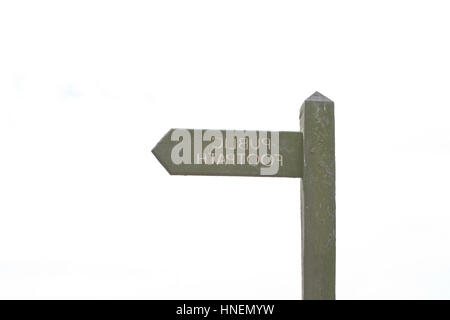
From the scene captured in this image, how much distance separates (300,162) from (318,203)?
39 cm

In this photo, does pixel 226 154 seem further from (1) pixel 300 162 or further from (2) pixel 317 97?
(2) pixel 317 97

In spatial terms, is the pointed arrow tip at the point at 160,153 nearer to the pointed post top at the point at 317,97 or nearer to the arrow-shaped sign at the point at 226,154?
the arrow-shaped sign at the point at 226,154

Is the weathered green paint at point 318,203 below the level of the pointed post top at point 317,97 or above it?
below

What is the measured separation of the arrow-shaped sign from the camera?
8.09 m

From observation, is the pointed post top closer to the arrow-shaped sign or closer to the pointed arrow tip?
the arrow-shaped sign

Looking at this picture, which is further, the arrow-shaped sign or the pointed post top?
the pointed post top

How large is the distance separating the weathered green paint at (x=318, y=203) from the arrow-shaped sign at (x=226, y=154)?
15 centimetres

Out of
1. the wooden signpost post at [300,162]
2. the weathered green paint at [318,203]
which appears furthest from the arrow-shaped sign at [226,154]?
the weathered green paint at [318,203]

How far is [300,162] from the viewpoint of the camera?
816 cm

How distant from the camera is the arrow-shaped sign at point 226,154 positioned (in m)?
8.09

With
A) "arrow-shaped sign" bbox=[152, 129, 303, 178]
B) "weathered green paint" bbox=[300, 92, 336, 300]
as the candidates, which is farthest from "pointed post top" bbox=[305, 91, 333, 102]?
"arrow-shaped sign" bbox=[152, 129, 303, 178]
